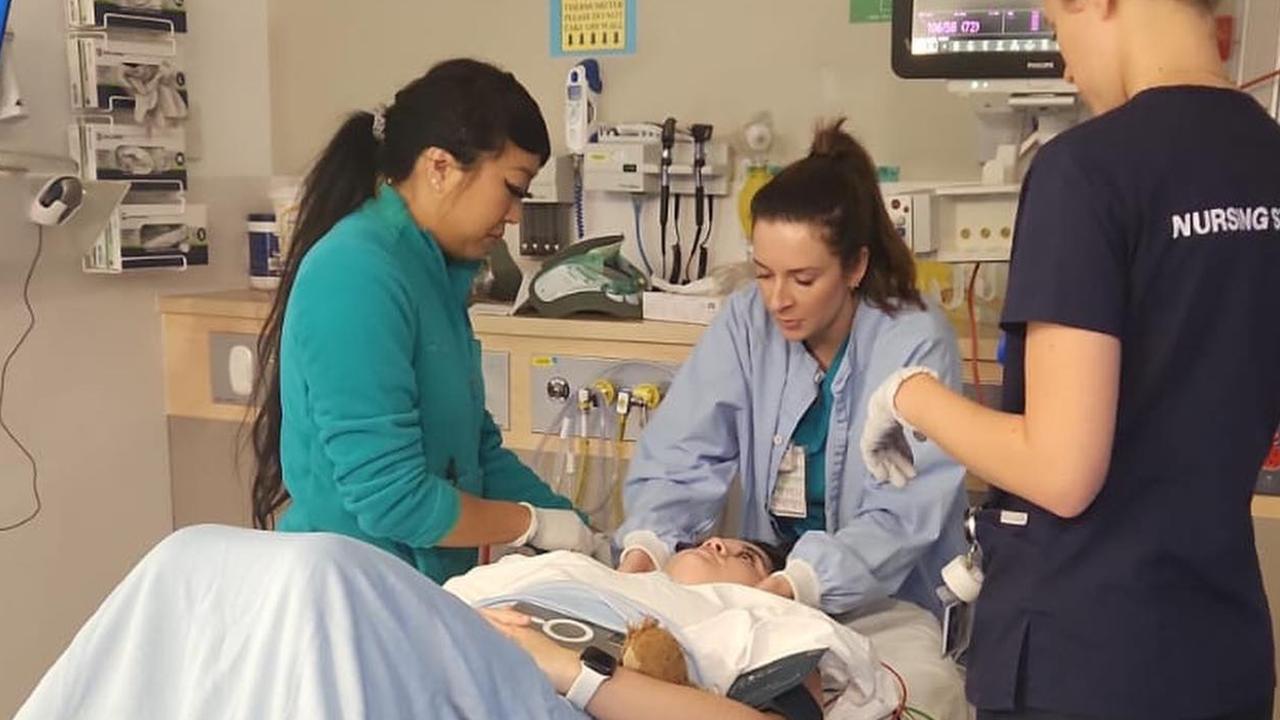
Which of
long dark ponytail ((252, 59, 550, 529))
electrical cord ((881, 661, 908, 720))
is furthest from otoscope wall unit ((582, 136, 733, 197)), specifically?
electrical cord ((881, 661, 908, 720))

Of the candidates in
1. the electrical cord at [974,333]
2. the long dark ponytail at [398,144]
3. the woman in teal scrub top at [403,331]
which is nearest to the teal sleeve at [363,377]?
the woman in teal scrub top at [403,331]

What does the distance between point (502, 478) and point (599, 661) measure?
2.61ft

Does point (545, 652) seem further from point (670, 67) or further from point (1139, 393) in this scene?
point (670, 67)

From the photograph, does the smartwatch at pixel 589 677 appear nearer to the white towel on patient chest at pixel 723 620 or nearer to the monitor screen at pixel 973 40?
the white towel on patient chest at pixel 723 620

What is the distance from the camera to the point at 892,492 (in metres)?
1.80

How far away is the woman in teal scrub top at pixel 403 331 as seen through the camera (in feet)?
5.49

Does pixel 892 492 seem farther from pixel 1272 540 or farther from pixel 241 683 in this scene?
pixel 241 683

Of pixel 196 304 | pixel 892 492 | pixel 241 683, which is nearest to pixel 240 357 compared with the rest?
pixel 196 304

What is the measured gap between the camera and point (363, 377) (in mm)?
1660

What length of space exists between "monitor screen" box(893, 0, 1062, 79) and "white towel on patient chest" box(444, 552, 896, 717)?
1060 mm

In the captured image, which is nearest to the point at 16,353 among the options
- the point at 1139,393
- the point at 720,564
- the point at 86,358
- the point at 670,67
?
the point at 86,358

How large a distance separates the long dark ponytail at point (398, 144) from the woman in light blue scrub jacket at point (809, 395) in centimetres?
39

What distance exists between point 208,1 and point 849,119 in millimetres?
1462

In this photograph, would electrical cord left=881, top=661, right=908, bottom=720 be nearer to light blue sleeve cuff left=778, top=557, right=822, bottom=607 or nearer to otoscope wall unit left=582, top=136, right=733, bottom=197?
light blue sleeve cuff left=778, top=557, right=822, bottom=607
